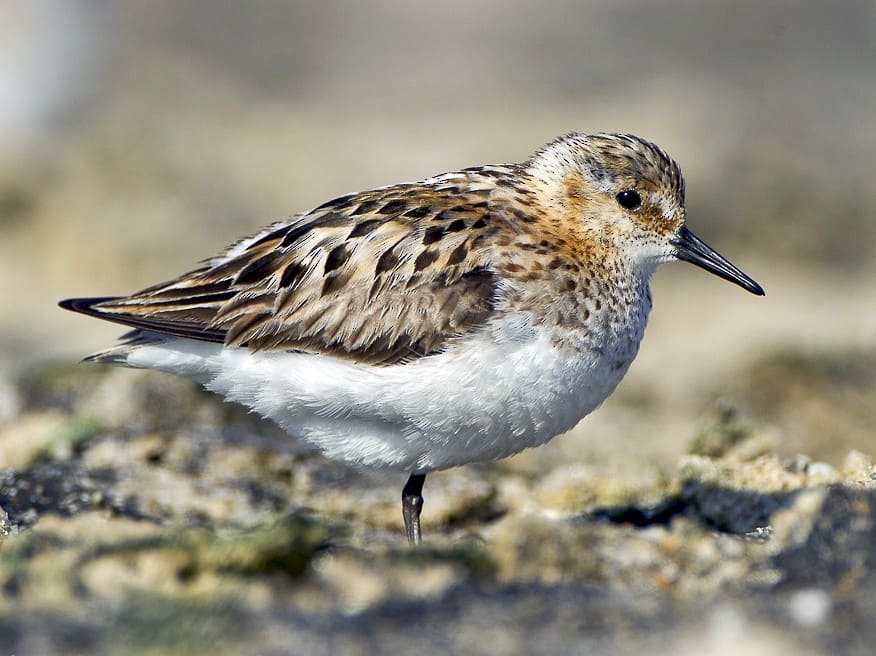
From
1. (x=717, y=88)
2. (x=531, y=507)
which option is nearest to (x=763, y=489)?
(x=531, y=507)

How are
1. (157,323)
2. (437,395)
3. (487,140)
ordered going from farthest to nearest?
(487,140) < (157,323) < (437,395)

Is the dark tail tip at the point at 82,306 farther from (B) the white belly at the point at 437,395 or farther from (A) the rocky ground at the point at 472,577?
(A) the rocky ground at the point at 472,577

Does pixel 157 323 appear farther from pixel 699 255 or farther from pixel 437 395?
pixel 699 255

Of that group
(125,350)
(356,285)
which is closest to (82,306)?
(125,350)

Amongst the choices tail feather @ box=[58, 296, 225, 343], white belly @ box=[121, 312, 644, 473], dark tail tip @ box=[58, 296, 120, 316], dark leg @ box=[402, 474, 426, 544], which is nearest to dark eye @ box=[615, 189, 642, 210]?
white belly @ box=[121, 312, 644, 473]

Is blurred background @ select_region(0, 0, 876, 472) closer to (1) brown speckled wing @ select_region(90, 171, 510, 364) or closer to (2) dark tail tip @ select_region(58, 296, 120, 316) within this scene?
(2) dark tail tip @ select_region(58, 296, 120, 316)

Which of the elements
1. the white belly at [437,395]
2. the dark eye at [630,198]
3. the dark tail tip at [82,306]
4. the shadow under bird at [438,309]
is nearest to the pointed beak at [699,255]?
the shadow under bird at [438,309]

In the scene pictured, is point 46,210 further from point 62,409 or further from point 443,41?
point 443,41
